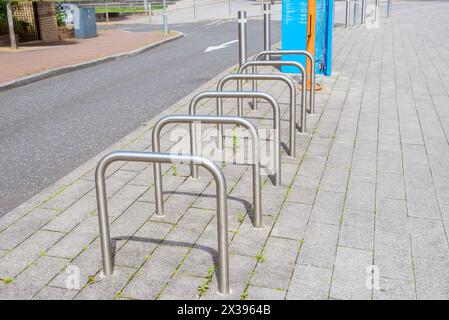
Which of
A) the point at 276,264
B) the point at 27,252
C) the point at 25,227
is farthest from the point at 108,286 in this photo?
the point at 25,227

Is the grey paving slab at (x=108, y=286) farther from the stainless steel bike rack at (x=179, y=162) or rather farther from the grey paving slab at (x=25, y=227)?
the grey paving slab at (x=25, y=227)

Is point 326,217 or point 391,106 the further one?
point 391,106

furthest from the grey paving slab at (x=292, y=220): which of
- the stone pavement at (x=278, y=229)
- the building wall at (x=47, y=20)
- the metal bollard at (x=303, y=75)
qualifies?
the building wall at (x=47, y=20)

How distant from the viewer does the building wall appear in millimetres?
19609

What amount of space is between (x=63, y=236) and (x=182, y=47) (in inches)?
576

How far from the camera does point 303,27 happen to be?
35.2ft

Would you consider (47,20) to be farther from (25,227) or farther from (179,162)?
(179,162)

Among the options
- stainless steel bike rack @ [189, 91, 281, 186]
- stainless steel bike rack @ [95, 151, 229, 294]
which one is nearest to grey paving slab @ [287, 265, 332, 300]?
stainless steel bike rack @ [95, 151, 229, 294]

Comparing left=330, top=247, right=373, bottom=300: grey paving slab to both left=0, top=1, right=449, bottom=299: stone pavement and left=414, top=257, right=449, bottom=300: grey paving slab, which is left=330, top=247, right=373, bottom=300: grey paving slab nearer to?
left=0, top=1, right=449, bottom=299: stone pavement

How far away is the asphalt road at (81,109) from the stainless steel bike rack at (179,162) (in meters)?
1.90

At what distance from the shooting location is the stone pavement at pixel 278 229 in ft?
11.9

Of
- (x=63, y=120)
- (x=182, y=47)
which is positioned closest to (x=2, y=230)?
(x=63, y=120)

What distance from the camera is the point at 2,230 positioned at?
14.9 ft

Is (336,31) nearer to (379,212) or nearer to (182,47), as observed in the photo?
(182,47)
